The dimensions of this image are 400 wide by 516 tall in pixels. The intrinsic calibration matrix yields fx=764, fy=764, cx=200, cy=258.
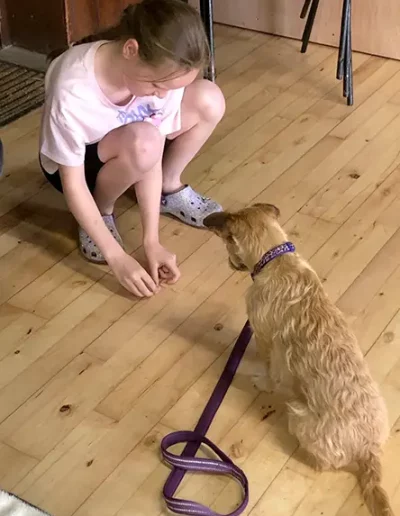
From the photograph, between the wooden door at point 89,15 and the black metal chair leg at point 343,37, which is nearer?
the black metal chair leg at point 343,37

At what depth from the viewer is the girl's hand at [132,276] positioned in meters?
1.76

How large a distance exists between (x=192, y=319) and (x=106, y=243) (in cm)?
27

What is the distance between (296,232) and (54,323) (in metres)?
0.68

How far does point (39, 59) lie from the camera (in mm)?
2863

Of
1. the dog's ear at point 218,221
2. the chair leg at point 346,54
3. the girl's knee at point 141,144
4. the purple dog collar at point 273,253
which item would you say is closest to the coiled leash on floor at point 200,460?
the purple dog collar at point 273,253

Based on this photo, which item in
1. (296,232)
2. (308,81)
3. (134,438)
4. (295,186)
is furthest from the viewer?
(308,81)

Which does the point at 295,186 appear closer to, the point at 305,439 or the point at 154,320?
the point at 154,320

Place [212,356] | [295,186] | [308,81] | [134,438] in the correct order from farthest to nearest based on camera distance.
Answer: [308,81] → [295,186] → [212,356] → [134,438]

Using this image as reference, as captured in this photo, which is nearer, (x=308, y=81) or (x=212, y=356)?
(x=212, y=356)

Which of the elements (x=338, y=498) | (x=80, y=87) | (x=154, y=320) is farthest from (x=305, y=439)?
(x=80, y=87)

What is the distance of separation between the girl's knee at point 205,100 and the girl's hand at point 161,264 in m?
0.37

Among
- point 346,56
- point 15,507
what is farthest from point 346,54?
point 15,507

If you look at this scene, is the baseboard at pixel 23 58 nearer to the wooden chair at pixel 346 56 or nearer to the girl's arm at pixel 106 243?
the wooden chair at pixel 346 56

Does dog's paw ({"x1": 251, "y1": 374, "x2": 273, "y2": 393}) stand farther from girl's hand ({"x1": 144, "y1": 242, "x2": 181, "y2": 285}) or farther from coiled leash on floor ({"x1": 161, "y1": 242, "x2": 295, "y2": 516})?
girl's hand ({"x1": 144, "y1": 242, "x2": 181, "y2": 285})
